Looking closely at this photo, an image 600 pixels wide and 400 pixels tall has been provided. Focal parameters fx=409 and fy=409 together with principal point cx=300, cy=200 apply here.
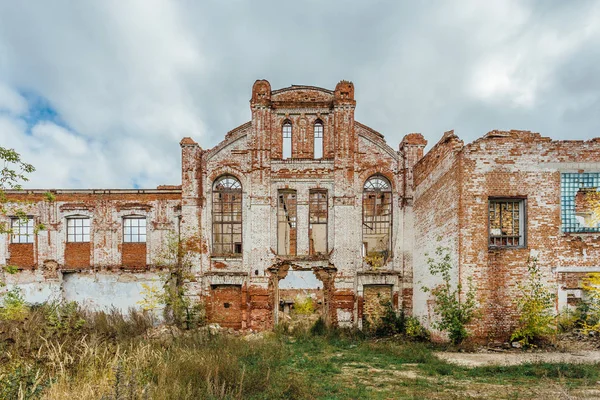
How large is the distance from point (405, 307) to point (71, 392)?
13.6 metres

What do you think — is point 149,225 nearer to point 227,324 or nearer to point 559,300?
point 227,324

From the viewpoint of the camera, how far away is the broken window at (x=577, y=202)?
500 inches

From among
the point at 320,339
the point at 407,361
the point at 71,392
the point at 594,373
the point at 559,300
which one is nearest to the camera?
the point at 71,392

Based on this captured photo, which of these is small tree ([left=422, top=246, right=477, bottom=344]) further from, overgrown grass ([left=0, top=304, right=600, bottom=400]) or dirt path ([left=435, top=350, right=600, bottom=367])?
overgrown grass ([left=0, top=304, right=600, bottom=400])

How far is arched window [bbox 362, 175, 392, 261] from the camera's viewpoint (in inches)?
678

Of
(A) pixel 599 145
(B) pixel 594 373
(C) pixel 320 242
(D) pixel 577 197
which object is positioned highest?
(A) pixel 599 145

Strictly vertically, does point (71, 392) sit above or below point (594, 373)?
above

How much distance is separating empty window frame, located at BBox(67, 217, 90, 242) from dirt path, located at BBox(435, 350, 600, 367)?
14936 mm

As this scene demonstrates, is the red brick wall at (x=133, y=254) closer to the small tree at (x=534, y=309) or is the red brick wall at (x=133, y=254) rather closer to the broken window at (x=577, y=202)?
the small tree at (x=534, y=309)

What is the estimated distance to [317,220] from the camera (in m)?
17.2

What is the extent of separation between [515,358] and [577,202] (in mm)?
5397

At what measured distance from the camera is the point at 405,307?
1670 cm

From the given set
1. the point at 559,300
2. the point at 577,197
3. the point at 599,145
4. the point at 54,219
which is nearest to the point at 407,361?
the point at 559,300

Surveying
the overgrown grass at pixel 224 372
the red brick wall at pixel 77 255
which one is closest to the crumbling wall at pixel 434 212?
the overgrown grass at pixel 224 372
